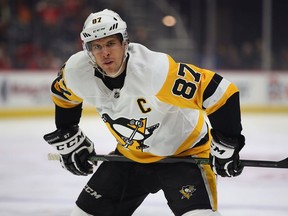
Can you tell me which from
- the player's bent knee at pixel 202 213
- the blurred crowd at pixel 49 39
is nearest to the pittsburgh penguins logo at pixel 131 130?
the player's bent knee at pixel 202 213

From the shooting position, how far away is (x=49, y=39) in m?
9.11

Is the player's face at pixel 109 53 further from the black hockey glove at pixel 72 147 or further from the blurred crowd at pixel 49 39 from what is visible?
the blurred crowd at pixel 49 39

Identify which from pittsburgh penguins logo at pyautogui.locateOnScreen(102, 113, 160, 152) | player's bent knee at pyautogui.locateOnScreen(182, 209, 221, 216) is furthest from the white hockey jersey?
player's bent knee at pyautogui.locateOnScreen(182, 209, 221, 216)

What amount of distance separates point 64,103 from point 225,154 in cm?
82

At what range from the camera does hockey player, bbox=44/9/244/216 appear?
244 centimetres

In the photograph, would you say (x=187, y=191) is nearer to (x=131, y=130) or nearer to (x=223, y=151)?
(x=223, y=151)

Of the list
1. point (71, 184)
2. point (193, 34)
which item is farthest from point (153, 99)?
point (193, 34)

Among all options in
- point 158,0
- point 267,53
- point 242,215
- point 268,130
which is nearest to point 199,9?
point 158,0

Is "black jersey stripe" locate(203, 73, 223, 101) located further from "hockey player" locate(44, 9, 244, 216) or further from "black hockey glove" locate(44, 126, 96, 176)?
"black hockey glove" locate(44, 126, 96, 176)

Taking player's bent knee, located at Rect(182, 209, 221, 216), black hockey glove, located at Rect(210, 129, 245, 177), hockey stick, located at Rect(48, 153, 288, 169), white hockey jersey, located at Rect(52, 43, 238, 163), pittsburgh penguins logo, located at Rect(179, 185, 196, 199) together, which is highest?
white hockey jersey, located at Rect(52, 43, 238, 163)

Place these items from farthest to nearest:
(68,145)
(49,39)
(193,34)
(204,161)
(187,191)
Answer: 1. (193,34)
2. (49,39)
3. (68,145)
4. (204,161)
5. (187,191)

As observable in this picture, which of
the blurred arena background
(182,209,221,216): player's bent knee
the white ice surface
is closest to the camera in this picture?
(182,209,221,216): player's bent knee

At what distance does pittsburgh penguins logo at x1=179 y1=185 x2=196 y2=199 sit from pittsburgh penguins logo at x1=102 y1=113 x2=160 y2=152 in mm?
250

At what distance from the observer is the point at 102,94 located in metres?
2.55
